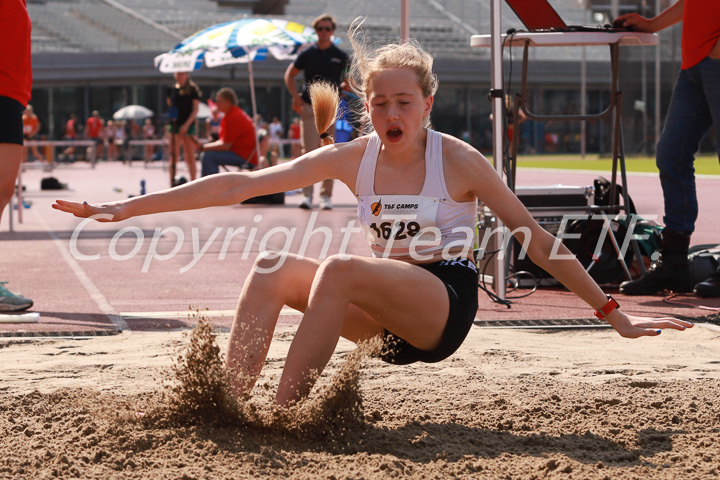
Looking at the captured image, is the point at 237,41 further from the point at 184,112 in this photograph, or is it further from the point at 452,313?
the point at 452,313

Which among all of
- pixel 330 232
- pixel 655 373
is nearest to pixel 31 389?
pixel 655 373

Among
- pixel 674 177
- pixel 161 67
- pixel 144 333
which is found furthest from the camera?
pixel 161 67

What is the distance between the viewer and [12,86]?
19.3 feet

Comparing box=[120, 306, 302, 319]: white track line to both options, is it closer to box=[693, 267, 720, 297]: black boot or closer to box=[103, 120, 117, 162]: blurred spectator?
box=[693, 267, 720, 297]: black boot

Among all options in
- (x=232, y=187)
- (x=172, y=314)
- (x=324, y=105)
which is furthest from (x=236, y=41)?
(x=232, y=187)

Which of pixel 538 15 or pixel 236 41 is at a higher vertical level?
pixel 236 41

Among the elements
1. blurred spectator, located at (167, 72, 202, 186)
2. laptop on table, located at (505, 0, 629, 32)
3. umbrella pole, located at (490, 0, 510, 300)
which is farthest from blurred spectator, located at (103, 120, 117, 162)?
umbrella pole, located at (490, 0, 510, 300)

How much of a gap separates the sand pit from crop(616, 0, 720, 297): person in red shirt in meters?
1.81

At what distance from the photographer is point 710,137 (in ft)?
120

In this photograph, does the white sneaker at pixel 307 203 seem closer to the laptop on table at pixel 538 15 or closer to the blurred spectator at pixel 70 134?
the laptop on table at pixel 538 15

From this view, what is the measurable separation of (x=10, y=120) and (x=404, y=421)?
10.8 ft

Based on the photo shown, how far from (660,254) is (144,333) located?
3.69 meters

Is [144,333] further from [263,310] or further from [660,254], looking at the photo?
[660,254]

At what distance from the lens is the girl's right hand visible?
3.33 metres
